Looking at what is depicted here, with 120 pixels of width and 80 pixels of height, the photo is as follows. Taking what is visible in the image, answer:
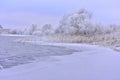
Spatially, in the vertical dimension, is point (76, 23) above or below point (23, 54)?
above

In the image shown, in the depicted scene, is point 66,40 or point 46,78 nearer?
point 46,78

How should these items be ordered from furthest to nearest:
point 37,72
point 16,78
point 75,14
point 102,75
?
point 75,14
point 37,72
point 102,75
point 16,78

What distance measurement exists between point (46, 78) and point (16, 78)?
57.0 inches

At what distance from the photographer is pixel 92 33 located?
67375mm

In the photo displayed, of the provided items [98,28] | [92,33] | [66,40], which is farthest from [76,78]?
[98,28]

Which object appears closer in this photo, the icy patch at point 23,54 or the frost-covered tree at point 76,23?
the icy patch at point 23,54

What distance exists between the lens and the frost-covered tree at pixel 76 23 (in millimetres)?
68000

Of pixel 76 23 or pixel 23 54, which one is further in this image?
pixel 76 23

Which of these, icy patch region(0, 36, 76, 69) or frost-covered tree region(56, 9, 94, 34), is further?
frost-covered tree region(56, 9, 94, 34)

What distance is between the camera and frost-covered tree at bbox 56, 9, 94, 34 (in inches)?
2677

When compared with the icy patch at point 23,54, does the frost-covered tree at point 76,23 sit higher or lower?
higher

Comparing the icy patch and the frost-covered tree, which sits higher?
the frost-covered tree

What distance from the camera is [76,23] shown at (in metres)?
69.6

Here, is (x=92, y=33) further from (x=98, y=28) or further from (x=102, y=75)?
(x=102, y=75)
